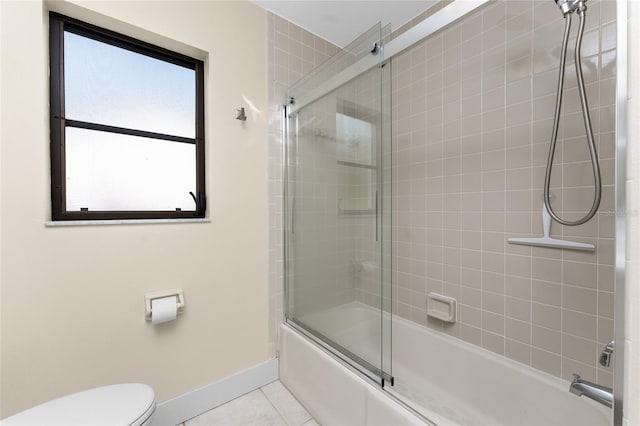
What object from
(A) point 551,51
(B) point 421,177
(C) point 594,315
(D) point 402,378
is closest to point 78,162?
(B) point 421,177

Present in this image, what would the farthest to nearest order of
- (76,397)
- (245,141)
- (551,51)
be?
(245,141), (551,51), (76,397)

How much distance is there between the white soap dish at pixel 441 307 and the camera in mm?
1593

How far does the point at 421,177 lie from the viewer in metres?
1.76

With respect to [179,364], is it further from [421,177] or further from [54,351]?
[421,177]

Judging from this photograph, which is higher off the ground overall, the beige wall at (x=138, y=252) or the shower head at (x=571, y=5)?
the shower head at (x=571, y=5)

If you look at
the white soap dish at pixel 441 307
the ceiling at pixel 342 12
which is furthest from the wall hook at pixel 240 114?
the white soap dish at pixel 441 307

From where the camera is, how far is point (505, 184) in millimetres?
1379

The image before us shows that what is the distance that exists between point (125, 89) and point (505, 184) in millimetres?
2035

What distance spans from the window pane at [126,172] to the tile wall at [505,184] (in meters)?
1.40

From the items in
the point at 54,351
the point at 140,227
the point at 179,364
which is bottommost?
the point at 179,364

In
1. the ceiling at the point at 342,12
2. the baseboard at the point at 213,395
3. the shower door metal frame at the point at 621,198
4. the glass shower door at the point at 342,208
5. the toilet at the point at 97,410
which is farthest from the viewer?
the ceiling at the point at 342,12

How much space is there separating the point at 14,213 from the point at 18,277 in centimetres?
25

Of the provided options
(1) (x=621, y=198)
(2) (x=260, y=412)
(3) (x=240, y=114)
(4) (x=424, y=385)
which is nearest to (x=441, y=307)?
(4) (x=424, y=385)

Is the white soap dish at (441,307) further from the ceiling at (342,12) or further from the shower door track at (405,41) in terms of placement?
the ceiling at (342,12)
